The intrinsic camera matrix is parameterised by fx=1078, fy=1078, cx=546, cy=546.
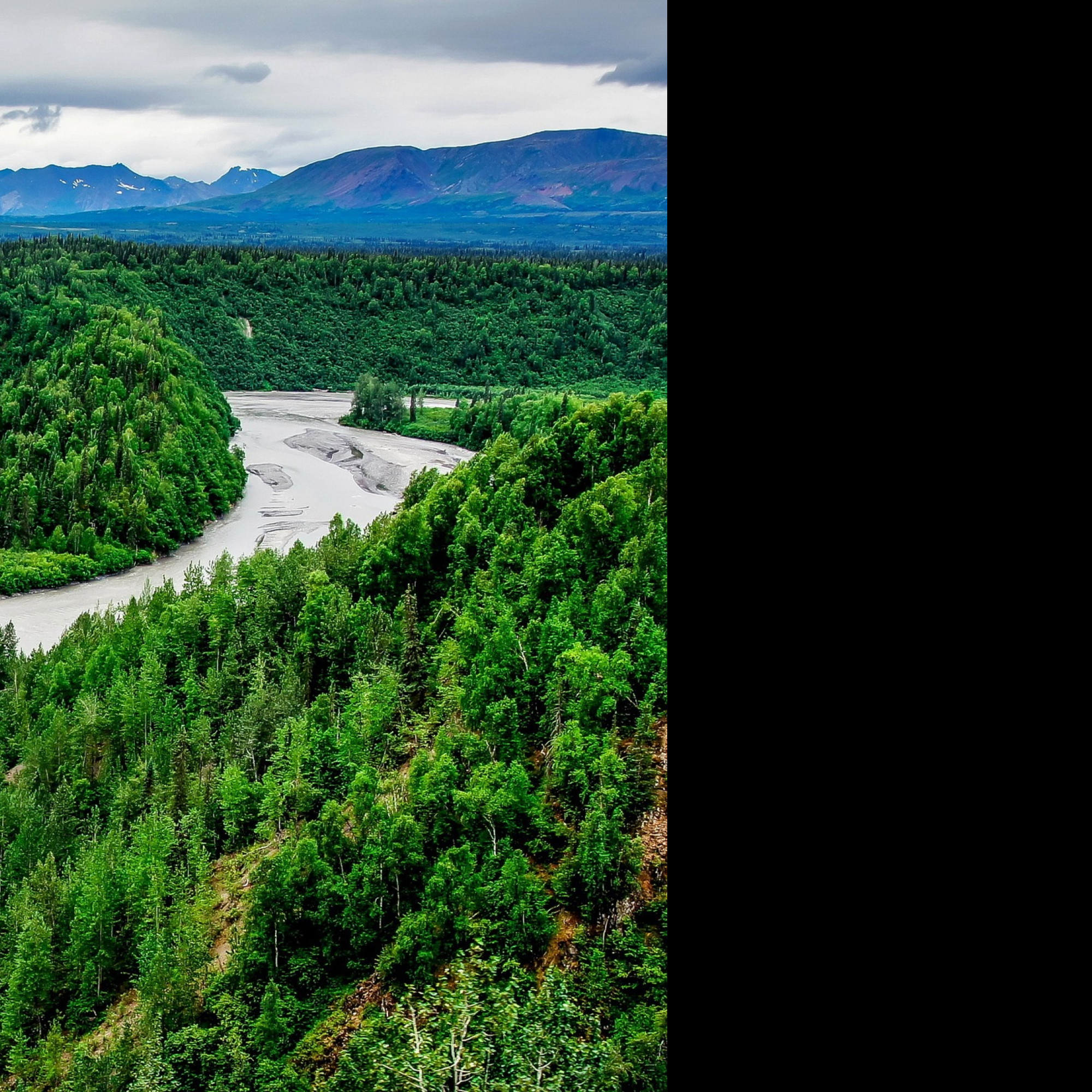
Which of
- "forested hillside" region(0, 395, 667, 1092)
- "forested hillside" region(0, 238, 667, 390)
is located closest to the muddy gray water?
"forested hillside" region(0, 238, 667, 390)

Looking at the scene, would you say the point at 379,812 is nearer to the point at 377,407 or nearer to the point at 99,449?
the point at 99,449

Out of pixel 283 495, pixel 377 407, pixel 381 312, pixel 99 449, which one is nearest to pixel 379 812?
pixel 99 449

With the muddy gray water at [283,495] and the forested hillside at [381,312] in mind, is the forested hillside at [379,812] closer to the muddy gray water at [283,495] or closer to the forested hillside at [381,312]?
the muddy gray water at [283,495]

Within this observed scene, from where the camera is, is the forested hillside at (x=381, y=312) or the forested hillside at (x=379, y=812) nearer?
the forested hillside at (x=379, y=812)

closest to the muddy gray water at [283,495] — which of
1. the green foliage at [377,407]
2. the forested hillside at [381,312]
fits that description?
the green foliage at [377,407]

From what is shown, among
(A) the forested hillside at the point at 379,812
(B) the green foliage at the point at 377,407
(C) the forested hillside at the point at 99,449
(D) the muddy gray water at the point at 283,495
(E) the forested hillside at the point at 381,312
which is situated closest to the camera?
(A) the forested hillside at the point at 379,812
